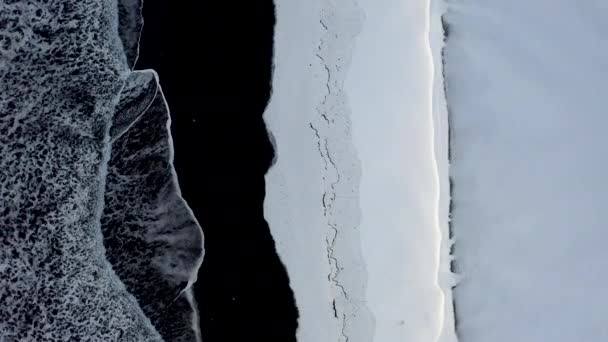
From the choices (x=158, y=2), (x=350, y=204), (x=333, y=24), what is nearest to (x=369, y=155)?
(x=350, y=204)

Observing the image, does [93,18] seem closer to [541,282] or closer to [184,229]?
[184,229]

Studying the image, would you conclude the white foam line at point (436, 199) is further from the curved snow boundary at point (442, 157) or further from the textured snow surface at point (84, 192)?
the textured snow surface at point (84, 192)

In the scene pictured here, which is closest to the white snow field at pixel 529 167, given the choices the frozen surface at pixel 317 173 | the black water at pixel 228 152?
the frozen surface at pixel 317 173

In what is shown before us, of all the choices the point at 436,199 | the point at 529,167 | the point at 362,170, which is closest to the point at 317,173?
the point at 362,170

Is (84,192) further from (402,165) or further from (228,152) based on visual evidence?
(402,165)

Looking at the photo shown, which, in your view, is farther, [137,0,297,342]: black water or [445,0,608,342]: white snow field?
[137,0,297,342]: black water

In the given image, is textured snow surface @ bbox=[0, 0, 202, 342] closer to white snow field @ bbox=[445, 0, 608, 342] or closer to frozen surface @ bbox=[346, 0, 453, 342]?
frozen surface @ bbox=[346, 0, 453, 342]

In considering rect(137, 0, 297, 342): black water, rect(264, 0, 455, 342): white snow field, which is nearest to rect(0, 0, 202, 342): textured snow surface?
rect(137, 0, 297, 342): black water
